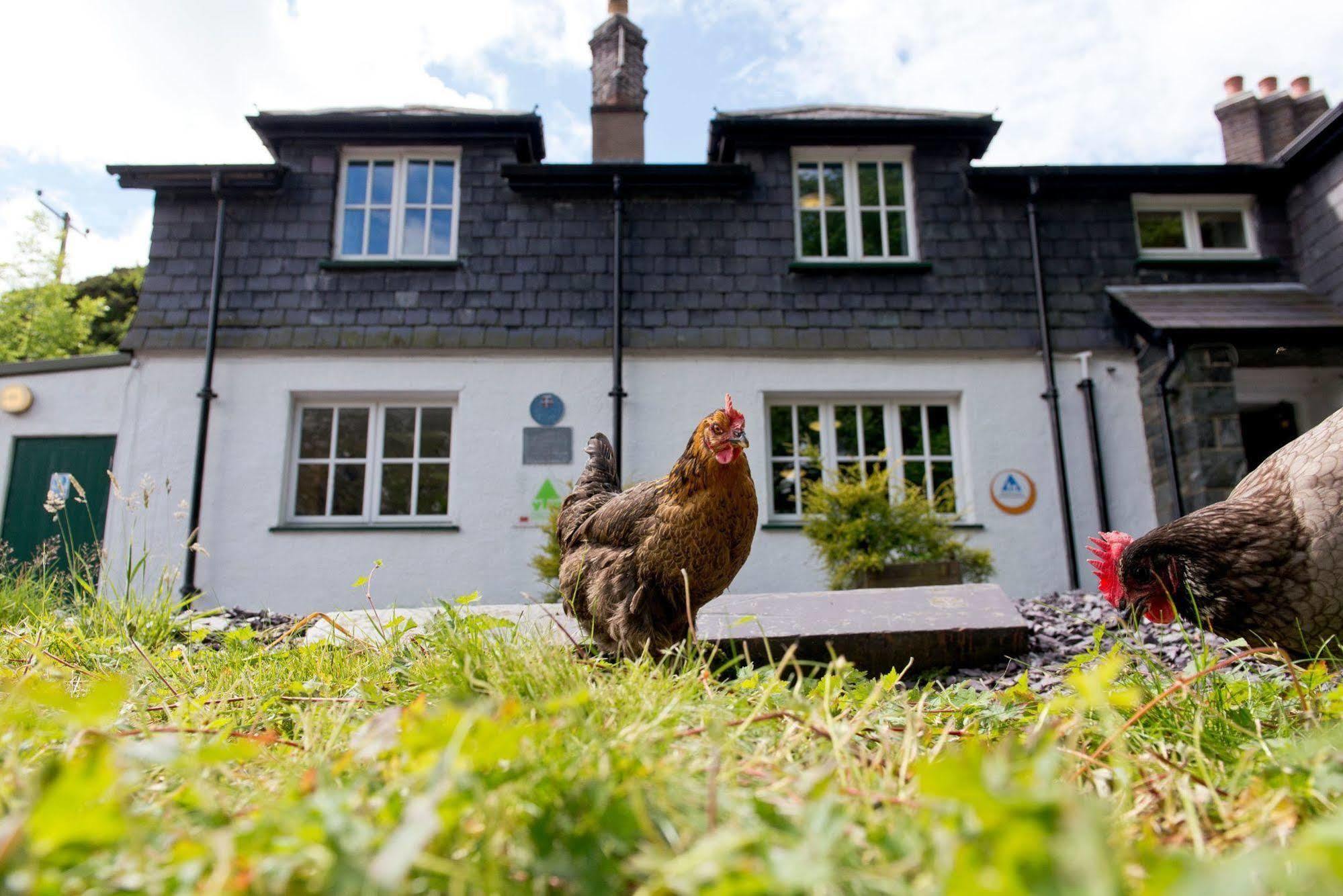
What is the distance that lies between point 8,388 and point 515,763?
9.36 metres

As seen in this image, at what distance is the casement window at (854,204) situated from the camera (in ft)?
28.2

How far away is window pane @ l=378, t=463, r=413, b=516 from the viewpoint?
7.92 meters

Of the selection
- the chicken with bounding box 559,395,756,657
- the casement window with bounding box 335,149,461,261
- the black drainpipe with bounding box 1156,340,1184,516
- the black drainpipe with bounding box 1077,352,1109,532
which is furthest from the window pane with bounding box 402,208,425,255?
the black drainpipe with bounding box 1156,340,1184,516

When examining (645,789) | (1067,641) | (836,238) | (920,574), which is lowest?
(1067,641)

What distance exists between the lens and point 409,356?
8.01m

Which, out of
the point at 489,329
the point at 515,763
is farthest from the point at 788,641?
the point at 489,329

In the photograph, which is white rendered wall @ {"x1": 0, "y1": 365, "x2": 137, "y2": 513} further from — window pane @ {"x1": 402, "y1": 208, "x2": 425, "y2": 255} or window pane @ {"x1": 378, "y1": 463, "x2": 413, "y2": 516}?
window pane @ {"x1": 402, "y1": 208, "x2": 425, "y2": 255}

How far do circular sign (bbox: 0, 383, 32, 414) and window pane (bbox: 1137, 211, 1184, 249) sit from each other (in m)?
12.0

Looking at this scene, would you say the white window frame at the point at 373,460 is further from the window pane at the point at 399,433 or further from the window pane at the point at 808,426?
the window pane at the point at 808,426

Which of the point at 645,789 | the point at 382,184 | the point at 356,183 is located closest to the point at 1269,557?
the point at 645,789

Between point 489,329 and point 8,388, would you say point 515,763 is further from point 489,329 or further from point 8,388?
point 8,388

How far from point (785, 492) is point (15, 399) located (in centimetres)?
776

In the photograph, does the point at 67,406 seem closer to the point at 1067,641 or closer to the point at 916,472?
the point at 916,472

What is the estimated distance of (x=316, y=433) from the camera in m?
8.02
